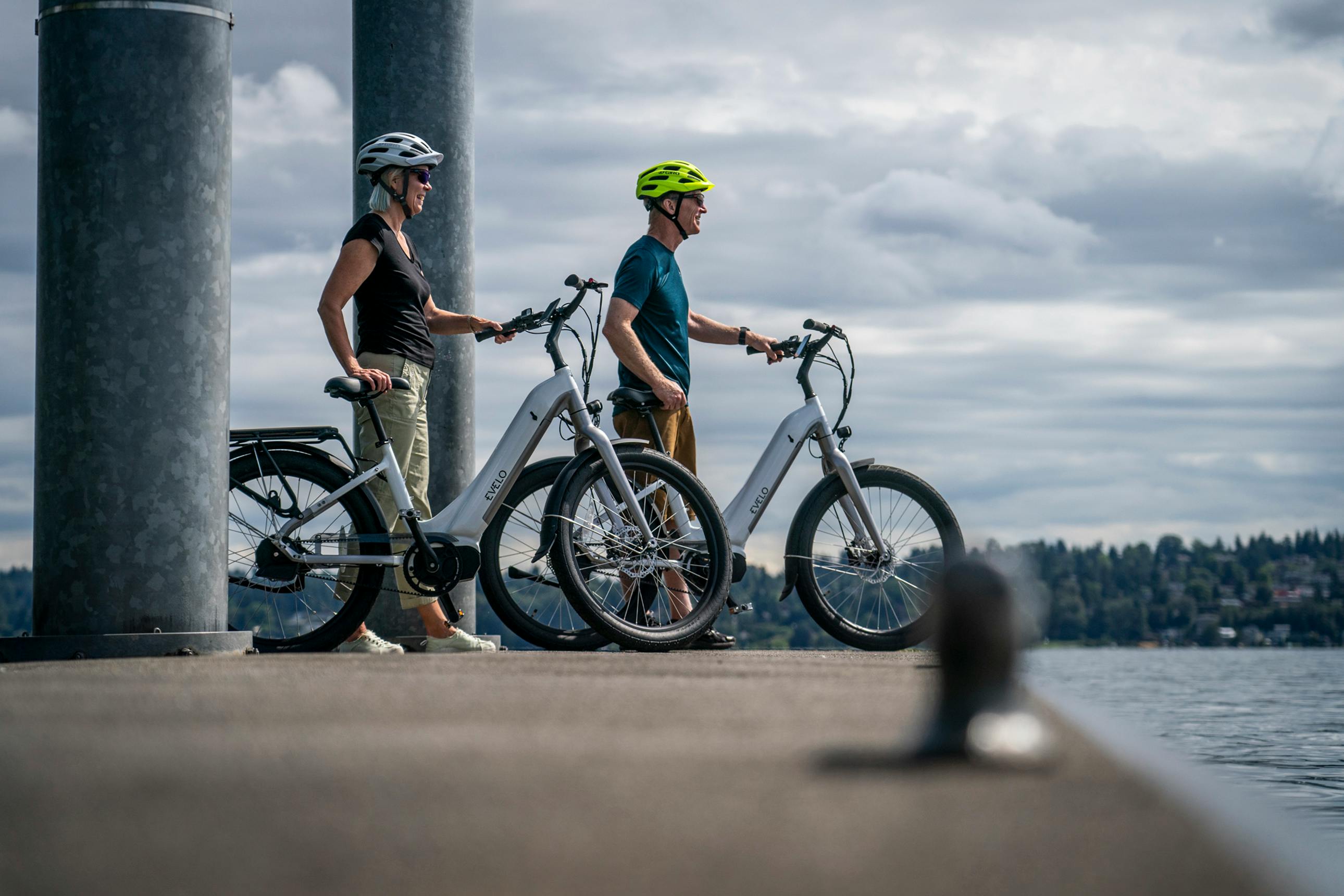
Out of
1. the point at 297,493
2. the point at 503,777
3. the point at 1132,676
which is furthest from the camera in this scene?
the point at 1132,676

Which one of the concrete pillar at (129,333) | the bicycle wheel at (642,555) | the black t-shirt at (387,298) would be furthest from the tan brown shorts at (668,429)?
the concrete pillar at (129,333)

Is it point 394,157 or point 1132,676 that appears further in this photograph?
point 1132,676

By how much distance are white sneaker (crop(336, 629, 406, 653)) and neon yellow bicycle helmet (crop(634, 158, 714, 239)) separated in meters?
2.42

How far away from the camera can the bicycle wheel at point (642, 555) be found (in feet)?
19.7

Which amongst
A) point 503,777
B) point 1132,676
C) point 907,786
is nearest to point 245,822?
point 503,777

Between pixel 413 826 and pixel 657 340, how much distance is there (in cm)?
526

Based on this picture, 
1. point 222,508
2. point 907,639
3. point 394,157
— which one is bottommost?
point 907,639

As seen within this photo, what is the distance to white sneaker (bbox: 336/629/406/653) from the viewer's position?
6.21 meters

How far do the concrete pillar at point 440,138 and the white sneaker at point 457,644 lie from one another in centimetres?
95

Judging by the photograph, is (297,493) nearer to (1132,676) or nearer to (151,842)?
(151,842)

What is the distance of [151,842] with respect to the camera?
6.45ft

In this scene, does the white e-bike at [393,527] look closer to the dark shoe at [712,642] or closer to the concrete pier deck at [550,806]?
the dark shoe at [712,642]

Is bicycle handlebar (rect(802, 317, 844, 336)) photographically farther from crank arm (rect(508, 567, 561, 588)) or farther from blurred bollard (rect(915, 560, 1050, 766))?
blurred bollard (rect(915, 560, 1050, 766))

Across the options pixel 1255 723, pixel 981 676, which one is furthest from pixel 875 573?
pixel 1255 723
